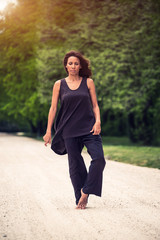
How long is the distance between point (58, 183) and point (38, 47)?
15.9m

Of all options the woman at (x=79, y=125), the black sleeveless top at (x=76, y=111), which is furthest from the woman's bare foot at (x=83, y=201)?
the black sleeveless top at (x=76, y=111)

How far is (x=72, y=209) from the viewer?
4.77 metres

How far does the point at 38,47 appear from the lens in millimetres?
21656

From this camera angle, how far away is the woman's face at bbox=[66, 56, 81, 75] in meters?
4.85

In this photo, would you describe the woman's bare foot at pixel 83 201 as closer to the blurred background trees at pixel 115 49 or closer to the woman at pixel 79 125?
the woman at pixel 79 125

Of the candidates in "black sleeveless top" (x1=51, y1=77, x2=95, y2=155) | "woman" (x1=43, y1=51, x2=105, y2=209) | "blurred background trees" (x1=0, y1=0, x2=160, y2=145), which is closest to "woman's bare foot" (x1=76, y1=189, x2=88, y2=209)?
"woman" (x1=43, y1=51, x2=105, y2=209)

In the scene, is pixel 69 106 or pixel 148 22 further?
pixel 148 22

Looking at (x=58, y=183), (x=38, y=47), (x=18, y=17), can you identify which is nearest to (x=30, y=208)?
(x=58, y=183)

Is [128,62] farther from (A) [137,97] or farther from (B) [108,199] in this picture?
(B) [108,199]

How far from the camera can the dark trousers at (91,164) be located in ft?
15.0

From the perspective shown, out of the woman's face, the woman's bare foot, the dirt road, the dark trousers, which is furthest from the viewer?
the woman's face

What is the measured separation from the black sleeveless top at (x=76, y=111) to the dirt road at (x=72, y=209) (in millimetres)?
1035

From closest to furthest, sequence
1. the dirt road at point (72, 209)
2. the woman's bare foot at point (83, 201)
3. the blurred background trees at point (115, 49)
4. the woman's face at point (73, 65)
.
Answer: the dirt road at point (72, 209)
the woman's bare foot at point (83, 201)
the woman's face at point (73, 65)
the blurred background trees at point (115, 49)

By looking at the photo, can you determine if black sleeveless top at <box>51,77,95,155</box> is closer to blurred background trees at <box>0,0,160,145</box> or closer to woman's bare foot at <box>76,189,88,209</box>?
woman's bare foot at <box>76,189,88,209</box>
